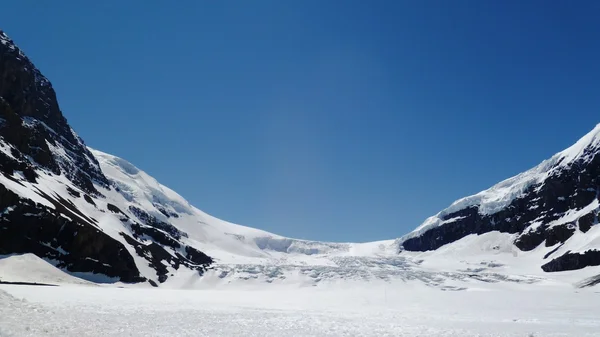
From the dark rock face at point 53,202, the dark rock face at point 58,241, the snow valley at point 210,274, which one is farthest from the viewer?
the dark rock face at point 53,202

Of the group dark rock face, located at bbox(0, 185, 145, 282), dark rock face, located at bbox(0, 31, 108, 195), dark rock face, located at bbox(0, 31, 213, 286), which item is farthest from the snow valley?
dark rock face, located at bbox(0, 31, 108, 195)

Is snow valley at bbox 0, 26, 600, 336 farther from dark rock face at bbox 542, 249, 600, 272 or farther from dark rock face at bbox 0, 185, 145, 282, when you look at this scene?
dark rock face at bbox 542, 249, 600, 272

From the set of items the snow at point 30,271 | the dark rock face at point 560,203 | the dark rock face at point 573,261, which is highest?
the dark rock face at point 560,203

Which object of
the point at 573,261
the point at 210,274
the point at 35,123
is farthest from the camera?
the point at 573,261

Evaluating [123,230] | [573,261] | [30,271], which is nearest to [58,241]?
[30,271]

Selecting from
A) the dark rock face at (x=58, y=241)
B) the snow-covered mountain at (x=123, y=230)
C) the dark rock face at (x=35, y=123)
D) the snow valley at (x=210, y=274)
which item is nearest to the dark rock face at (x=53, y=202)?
the dark rock face at (x=35, y=123)

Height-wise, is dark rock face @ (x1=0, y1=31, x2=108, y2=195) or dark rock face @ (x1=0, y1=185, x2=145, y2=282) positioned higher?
dark rock face @ (x1=0, y1=31, x2=108, y2=195)

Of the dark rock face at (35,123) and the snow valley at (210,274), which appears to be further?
the dark rock face at (35,123)

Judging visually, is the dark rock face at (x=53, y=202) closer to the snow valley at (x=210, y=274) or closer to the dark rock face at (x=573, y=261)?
the snow valley at (x=210, y=274)

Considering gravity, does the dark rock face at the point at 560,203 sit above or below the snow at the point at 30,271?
above

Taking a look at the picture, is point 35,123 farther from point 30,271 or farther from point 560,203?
point 560,203
